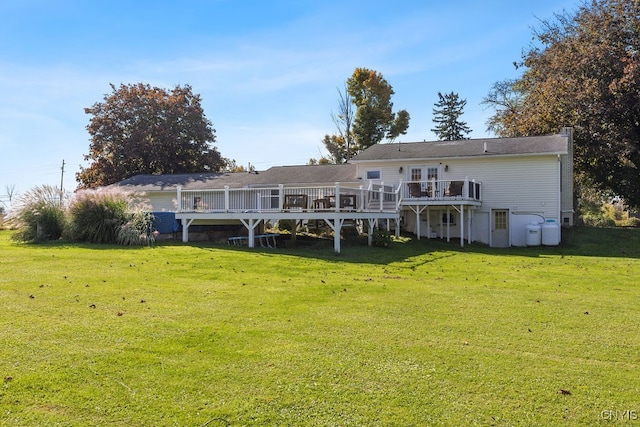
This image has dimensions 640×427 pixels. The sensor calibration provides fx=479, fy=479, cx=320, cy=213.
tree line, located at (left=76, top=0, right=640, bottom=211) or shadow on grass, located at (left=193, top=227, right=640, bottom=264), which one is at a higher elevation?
tree line, located at (left=76, top=0, right=640, bottom=211)

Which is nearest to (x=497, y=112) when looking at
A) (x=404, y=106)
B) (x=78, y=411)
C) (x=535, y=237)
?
(x=404, y=106)

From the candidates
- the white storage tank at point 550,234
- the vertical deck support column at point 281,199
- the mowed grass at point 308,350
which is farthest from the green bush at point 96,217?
the white storage tank at point 550,234

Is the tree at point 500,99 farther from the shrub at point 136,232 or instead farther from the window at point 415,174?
the shrub at point 136,232

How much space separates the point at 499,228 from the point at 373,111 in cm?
1998

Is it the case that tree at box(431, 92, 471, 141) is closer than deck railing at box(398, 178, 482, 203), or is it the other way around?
deck railing at box(398, 178, 482, 203)

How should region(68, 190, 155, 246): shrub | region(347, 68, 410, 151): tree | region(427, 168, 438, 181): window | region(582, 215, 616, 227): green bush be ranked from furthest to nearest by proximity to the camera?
1. region(347, 68, 410, 151): tree
2. region(582, 215, 616, 227): green bush
3. region(427, 168, 438, 181): window
4. region(68, 190, 155, 246): shrub

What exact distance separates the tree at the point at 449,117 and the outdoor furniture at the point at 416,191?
102ft

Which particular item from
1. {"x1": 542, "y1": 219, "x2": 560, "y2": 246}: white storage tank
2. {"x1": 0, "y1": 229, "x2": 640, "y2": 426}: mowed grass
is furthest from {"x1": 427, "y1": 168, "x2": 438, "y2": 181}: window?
{"x1": 0, "y1": 229, "x2": 640, "y2": 426}: mowed grass

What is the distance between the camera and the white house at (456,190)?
58.1 feet

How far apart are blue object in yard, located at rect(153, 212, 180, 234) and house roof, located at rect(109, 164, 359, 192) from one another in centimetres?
607

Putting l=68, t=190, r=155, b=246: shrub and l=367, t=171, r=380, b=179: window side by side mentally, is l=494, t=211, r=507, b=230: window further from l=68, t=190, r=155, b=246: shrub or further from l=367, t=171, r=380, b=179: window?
l=68, t=190, r=155, b=246: shrub

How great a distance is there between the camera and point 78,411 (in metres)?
3.45

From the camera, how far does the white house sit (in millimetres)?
17719

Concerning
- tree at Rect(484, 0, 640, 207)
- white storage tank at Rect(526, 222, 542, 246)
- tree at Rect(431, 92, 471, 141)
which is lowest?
white storage tank at Rect(526, 222, 542, 246)
